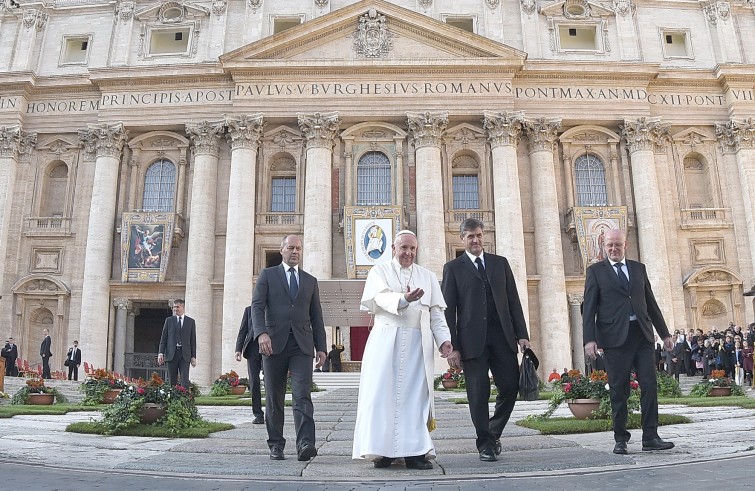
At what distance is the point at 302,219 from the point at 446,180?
6.39m

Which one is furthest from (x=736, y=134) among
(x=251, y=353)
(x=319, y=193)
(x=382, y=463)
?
(x=382, y=463)

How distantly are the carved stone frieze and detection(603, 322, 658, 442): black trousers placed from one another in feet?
80.1

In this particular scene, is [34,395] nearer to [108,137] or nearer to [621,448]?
[621,448]

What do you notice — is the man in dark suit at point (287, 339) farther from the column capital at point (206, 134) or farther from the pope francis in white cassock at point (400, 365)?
the column capital at point (206, 134)

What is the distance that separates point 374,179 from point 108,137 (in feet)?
37.6

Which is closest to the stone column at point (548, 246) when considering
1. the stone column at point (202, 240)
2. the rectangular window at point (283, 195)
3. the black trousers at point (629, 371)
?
the rectangular window at point (283, 195)

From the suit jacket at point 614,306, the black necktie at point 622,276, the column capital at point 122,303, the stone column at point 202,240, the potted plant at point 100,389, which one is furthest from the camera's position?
the column capital at point 122,303

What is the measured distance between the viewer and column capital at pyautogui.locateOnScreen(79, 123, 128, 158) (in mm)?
28969

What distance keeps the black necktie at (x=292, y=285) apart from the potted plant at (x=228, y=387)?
1253 centimetres

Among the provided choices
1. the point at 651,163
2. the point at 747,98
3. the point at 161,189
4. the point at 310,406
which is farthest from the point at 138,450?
the point at 747,98

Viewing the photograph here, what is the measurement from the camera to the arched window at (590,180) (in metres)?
Answer: 29.6

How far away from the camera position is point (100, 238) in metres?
28.1

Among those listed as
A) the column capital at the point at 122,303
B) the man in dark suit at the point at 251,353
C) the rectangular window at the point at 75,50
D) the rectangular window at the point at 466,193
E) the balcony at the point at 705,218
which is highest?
the rectangular window at the point at 75,50

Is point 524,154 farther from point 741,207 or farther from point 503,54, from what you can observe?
point 741,207
